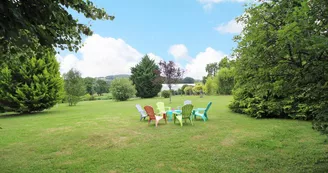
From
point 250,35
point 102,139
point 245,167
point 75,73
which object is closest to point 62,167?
point 102,139

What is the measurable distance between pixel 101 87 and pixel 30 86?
4499 centimetres

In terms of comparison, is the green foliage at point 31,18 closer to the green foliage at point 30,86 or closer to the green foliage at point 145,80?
the green foliage at point 30,86

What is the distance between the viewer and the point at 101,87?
185ft

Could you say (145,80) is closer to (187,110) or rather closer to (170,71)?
(170,71)

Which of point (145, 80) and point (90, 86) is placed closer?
point (145, 80)

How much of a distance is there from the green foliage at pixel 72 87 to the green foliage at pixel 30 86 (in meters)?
8.92

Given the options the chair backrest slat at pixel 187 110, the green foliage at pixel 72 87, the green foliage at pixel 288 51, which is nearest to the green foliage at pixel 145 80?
the green foliage at pixel 72 87

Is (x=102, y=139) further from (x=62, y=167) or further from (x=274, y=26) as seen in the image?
(x=274, y=26)

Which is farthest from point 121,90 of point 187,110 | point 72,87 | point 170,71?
point 187,110

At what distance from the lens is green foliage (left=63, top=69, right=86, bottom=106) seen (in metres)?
22.1

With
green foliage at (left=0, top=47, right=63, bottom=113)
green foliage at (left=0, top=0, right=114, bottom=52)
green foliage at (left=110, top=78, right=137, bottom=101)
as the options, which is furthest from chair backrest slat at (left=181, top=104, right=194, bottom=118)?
green foliage at (left=110, top=78, right=137, bottom=101)

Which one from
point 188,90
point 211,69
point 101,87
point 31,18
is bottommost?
point 188,90

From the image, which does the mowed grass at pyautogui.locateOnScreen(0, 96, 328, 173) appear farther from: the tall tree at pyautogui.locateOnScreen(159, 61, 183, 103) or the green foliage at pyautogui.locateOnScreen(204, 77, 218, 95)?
the green foliage at pyautogui.locateOnScreen(204, 77, 218, 95)

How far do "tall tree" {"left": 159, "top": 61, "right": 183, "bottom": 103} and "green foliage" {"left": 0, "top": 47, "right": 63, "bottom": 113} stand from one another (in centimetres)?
1054
